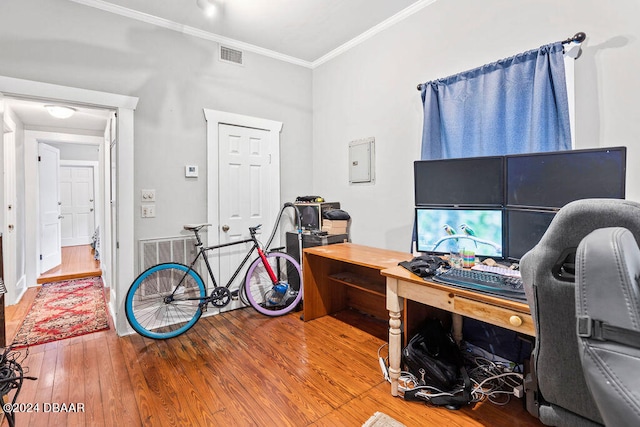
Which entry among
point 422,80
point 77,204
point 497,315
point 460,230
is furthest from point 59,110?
point 77,204

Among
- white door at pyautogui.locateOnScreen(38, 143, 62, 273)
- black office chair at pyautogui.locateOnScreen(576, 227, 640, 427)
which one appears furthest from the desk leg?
white door at pyautogui.locateOnScreen(38, 143, 62, 273)

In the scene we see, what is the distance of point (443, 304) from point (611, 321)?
3.48ft

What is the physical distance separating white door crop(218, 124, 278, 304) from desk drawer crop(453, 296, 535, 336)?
7.96 ft

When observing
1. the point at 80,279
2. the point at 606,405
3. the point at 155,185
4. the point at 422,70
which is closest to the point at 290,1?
the point at 422,70

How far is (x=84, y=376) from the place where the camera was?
2.21 meters

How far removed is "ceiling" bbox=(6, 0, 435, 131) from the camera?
273 centimetres

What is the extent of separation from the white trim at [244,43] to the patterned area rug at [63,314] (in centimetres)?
287

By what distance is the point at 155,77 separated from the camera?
2.95 m

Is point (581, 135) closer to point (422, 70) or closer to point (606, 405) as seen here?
point (422, 70)

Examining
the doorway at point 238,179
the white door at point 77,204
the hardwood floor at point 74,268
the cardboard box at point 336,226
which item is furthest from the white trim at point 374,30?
the white door at point 77,204

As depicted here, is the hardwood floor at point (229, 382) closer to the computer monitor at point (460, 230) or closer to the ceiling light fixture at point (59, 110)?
the computer monitor at point (460, 230)

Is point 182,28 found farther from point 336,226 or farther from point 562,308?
point 562,308

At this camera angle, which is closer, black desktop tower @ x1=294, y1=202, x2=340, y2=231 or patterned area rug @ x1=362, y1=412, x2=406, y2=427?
patterned area rug @ x1=362, y1=412, x2=406, y2=427

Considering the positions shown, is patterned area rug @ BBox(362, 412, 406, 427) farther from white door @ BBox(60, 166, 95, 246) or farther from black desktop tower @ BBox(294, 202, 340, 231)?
white door @ BBox(60, 166, 95, 246)
